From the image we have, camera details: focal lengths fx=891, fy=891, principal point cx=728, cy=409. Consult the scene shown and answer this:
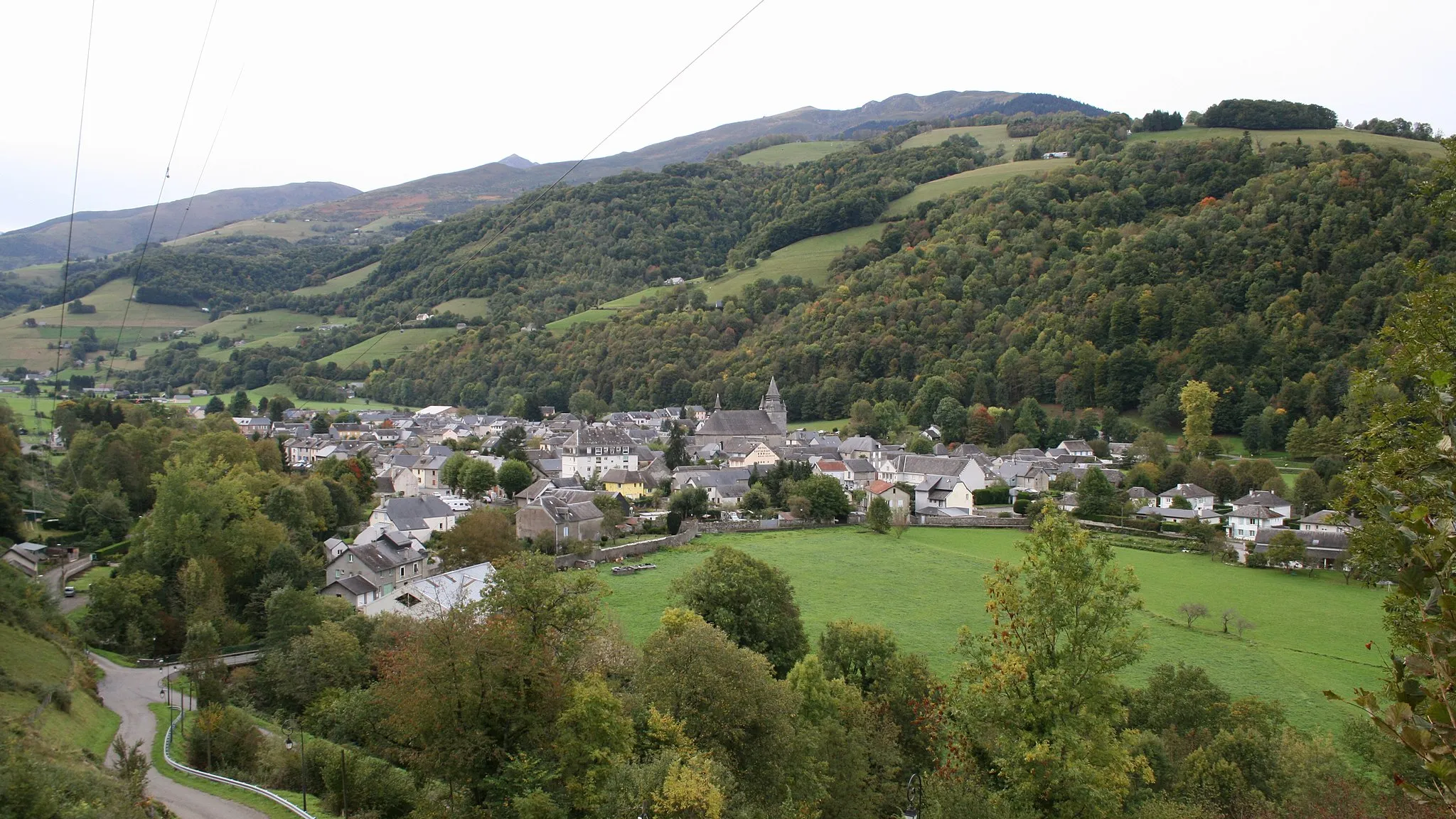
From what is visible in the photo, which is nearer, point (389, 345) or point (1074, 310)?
point (1074, 310)

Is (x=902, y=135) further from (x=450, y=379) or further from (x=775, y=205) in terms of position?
(x=450, y=379)

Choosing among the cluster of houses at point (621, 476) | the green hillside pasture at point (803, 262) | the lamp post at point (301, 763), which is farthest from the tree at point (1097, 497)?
the green hillside pasture at point (803, 262)

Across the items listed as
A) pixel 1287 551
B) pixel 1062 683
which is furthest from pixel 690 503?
pixel 1062 683

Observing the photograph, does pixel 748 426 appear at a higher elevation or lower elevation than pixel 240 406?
lower

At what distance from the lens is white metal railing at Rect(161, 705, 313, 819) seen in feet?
42.3

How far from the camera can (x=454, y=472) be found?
155 ft

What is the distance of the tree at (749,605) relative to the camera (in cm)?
2055

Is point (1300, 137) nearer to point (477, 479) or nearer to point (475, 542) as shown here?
point (477, 479)

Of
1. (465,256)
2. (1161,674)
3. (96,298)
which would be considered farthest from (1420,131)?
(96,298)

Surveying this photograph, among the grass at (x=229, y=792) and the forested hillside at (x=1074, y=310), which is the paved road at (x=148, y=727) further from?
the forested hillside at (x=1074, y=310)

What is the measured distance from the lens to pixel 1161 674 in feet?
59.3

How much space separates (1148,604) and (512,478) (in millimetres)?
29545

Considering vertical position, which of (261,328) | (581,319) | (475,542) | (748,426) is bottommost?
(748,426)

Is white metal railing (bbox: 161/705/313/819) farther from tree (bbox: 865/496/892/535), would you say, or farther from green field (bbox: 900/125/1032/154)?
green field (bbox: 900/125/1032/154)
